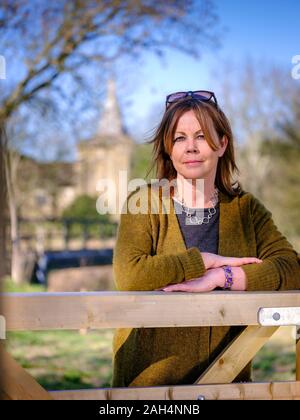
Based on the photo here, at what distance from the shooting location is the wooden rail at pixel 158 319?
1491 millimetres

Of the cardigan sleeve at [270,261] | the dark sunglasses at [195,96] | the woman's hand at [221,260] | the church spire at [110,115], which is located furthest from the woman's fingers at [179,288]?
the church spire at [110,115]

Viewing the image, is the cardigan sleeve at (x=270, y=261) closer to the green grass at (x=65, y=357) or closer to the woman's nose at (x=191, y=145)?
the woman's nose at (x=191, y=145)

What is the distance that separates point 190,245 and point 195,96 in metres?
0.52

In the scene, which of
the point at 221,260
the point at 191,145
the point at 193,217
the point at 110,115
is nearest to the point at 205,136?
the point at 191,145

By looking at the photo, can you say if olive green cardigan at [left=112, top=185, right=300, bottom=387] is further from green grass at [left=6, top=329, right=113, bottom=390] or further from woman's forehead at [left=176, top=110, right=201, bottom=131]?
green grass at [left=6, top=329, right=113, bottom=390]

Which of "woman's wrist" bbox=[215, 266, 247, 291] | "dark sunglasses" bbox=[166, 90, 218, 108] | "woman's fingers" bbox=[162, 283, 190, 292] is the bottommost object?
"woman's fingers" bbox=[162, 283, 190, 292]

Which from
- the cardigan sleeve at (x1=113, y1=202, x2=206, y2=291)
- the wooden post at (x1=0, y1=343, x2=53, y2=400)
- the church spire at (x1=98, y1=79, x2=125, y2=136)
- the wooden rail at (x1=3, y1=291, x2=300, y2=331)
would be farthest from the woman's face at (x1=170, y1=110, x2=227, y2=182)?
the church spire at (x1=98, y1=79, x2=125, y2=136)

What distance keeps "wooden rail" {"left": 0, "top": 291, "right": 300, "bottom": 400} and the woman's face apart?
0.49 metres

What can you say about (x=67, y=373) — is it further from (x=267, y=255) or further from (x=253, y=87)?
(x=253, y=87)

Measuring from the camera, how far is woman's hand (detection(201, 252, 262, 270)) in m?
1.84
